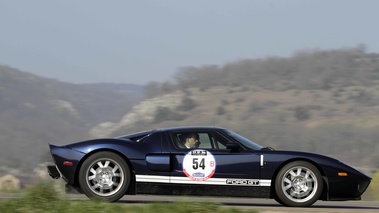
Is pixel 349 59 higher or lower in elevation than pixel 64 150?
higher

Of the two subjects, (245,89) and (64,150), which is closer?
(64,150)

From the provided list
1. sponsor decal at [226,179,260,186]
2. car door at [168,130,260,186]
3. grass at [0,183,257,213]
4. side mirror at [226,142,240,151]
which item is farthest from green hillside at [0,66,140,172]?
grass at [0,183,257,213]

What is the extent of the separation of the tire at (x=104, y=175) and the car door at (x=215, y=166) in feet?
2.22

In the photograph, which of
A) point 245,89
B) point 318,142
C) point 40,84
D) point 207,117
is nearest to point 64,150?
point 318,142

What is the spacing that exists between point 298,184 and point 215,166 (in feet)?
3.72

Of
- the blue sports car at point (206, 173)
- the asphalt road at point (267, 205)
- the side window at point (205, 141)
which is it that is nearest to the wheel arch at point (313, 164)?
the blue sports car at point (206, 173)

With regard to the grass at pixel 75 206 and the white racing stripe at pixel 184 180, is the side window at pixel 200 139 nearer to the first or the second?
the white racing stripe at pixel 184 180

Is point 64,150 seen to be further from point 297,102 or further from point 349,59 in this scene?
point 349,59

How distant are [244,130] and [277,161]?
73.8 meters

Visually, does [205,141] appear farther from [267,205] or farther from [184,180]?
[267,205]

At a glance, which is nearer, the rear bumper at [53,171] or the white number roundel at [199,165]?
the white number roundel at [199,165]

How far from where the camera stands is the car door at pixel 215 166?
435 inches

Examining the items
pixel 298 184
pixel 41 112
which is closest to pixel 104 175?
pixel 298 184

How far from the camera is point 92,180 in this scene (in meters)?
11.1
